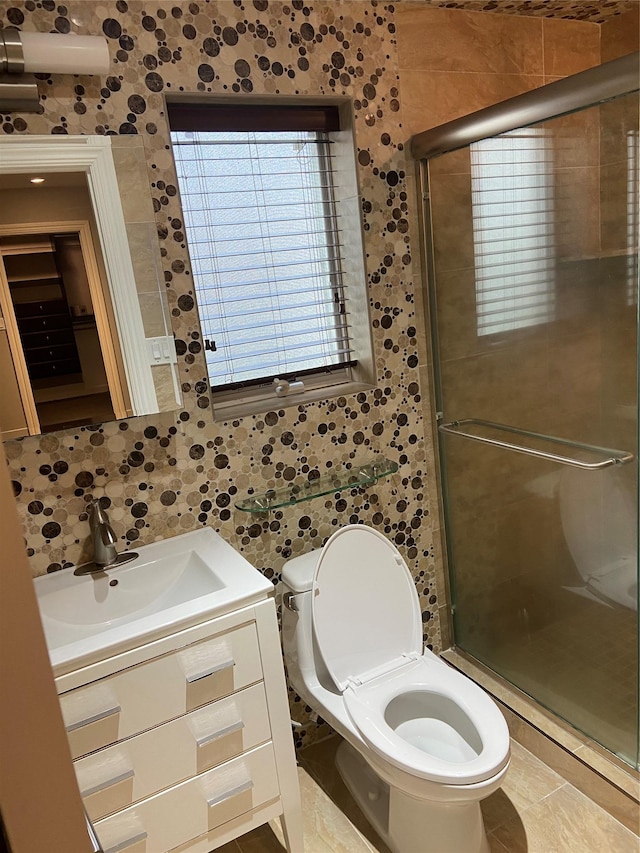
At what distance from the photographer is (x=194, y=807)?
1.48 metres

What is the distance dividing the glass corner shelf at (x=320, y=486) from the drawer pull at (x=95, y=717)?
0.66 metres

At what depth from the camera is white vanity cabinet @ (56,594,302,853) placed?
134 cm

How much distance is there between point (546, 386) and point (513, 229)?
49 cm

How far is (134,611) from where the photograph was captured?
5.45 feet

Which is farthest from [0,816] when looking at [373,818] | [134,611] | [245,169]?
[245,169]

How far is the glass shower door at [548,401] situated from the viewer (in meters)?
1.65

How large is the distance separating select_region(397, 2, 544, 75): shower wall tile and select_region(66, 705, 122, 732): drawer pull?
1.99 metres

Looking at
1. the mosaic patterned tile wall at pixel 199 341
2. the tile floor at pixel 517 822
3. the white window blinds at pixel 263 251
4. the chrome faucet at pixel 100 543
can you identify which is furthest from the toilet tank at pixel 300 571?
the tile floor at pixel 517 822

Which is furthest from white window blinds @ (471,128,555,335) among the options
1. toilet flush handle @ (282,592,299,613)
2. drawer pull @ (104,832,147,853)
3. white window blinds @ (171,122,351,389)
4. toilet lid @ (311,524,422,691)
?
drawer pull @ (104,832,147,853)

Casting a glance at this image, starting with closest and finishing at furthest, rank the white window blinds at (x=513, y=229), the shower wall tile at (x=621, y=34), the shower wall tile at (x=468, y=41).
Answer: the white window blinds at (x=513, y=229), the shower wall tile at (x=468, y=41), the shower wall tile at (x=621, y=34)

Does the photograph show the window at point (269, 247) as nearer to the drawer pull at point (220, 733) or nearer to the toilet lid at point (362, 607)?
the toilet lid at point (362, 607)

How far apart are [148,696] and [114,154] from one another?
1337mm

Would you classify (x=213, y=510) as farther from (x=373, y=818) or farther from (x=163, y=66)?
(x=163, y=66)

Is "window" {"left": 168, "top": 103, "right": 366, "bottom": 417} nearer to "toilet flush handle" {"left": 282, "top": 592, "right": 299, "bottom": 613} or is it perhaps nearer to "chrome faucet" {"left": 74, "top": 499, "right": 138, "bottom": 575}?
"chrome faucet" {"left": 74, "top": 499, "right": 138, "bottom": 575}
